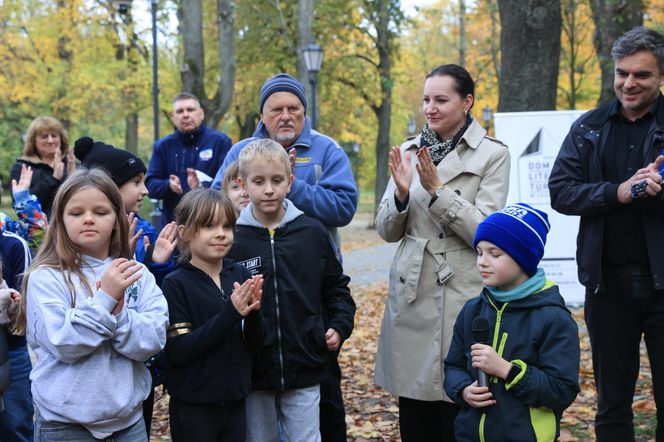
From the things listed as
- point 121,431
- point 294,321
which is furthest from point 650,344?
point 121,431

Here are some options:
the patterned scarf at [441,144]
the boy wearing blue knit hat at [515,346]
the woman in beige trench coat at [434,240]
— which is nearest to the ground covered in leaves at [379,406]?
the woman in beige trench coat at [434,240]

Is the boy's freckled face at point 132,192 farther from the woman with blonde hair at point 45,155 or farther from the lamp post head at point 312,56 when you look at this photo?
the lamp post head at point 312,56

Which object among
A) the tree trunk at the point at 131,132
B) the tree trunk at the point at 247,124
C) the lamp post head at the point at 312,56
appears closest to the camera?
the lamp post head at the point at 312,56

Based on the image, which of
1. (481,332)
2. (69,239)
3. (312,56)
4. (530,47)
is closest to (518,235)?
(481,332)

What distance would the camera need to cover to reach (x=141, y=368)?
3426mm

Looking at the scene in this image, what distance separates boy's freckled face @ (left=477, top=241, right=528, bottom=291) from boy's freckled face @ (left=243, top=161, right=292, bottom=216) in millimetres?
1132

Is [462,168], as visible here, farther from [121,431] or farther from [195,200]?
[121,431]

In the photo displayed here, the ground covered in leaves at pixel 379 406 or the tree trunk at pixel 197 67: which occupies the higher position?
the tree trunk at pixel 197 67

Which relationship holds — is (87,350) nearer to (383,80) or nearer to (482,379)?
(482,379)

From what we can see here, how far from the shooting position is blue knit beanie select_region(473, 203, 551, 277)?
3232 millimetres

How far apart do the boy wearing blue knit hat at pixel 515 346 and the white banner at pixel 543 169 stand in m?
5.11

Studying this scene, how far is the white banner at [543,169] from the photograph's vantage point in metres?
8.31

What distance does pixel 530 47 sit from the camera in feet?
25.2

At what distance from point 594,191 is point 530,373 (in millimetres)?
1391
